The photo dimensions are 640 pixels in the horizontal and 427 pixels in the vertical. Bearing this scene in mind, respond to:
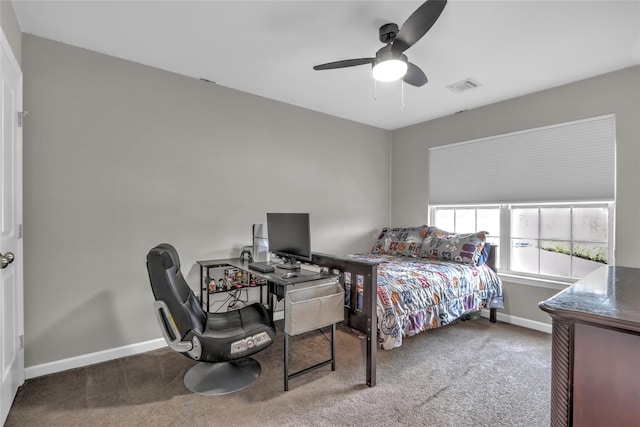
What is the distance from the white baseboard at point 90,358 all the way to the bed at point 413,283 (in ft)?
5.35

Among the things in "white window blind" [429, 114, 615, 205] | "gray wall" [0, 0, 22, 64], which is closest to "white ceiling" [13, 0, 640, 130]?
"gray wall" [0, 0, 22, 64]

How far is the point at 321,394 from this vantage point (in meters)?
2.04

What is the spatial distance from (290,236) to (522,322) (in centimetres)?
274

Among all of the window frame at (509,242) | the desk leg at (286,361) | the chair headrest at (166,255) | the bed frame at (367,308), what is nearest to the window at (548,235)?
the window frame at (509,242)

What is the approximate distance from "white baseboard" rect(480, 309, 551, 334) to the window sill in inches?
14.9

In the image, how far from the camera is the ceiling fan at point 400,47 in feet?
5.48

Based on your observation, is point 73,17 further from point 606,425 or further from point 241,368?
point 606,425

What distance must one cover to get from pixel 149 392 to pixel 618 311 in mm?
2499

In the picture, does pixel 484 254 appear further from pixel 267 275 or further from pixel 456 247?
pixel 267 275

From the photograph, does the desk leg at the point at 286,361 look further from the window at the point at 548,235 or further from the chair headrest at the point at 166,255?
the window at the point at 548,235

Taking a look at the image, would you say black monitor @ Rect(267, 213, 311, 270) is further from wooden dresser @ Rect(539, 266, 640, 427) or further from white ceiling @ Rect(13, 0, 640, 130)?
wooden dresser @ Rect(539, 266, 640, 427)

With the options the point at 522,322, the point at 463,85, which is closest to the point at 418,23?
the point at 463,85

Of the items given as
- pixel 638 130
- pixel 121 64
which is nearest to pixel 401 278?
pixel 638 130

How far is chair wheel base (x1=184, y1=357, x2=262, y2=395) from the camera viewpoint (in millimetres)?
2072
